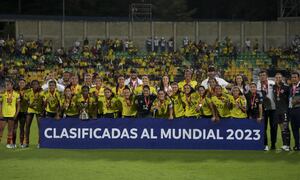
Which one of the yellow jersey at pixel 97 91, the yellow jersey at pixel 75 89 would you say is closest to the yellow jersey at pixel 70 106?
the yellow jersey at pixel 75 89

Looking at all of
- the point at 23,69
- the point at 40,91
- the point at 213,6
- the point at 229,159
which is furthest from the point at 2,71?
the point at 213,6

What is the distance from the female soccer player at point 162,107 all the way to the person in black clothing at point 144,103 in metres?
0.13

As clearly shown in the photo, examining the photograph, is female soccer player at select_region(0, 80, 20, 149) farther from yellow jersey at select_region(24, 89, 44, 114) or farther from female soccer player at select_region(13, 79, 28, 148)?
yellow jersey at select_region(24, 89, 44, 114)

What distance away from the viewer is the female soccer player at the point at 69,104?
1573 cm

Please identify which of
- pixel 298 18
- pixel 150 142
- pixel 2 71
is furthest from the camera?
pixel 298 18

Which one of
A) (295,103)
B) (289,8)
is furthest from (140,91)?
(289,8)

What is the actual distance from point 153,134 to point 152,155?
93cm

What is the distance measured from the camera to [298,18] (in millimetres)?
49094

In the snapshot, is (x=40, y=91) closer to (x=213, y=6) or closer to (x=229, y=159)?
(x=229, y=159)

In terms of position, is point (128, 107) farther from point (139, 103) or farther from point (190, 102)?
point (190, 102)

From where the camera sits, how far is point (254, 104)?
1526 centimetres

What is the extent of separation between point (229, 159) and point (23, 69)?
93.3 feet

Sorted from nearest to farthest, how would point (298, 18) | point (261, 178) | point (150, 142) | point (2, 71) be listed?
1. point (261, 178)
2. point (150, 142)
3. point (2, 71)
4. point (298, 18)

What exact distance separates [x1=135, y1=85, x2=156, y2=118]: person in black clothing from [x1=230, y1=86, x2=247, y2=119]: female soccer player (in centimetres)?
215
